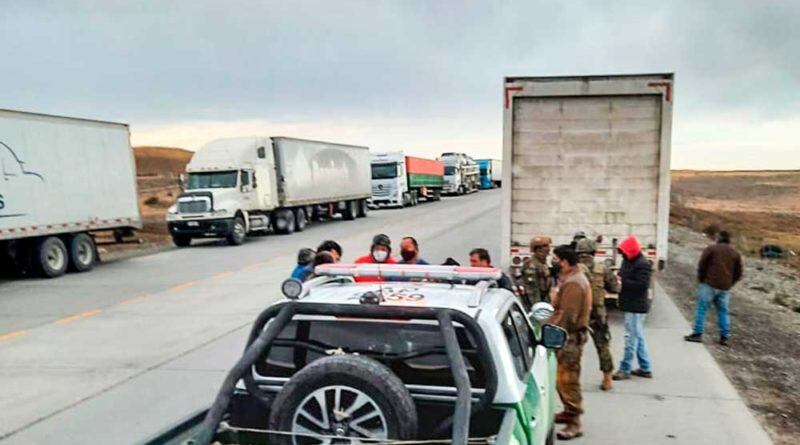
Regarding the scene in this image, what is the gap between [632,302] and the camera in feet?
24.5

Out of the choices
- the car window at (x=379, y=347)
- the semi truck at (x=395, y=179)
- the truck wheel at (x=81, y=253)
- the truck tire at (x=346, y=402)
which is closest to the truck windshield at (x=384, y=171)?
the semi truck at (x=395, y=179)

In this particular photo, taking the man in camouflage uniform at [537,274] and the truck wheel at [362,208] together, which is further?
the truck wheel at [362,208]

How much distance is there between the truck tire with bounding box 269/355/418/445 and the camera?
3.18 metres

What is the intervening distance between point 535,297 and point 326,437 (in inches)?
218

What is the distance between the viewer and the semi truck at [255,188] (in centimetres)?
2298

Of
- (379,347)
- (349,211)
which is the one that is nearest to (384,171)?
(349,211)

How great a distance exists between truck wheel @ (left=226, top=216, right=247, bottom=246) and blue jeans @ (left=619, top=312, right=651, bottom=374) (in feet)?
58.3

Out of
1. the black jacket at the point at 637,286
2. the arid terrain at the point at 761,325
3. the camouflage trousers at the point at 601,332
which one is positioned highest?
the black jacket at the point at 637,286

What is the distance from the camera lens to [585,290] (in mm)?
5805

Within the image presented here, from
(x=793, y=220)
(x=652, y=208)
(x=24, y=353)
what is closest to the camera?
(x=24, y=353)

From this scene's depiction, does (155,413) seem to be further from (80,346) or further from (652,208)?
(652,208)

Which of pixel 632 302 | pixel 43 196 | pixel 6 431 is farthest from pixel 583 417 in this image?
pixel 43 196

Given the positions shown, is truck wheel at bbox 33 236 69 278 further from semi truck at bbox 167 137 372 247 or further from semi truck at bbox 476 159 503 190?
semi truck at bbox 476 159 503 190

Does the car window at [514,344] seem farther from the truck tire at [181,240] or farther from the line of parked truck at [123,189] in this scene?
the truck tire at [181,240]
